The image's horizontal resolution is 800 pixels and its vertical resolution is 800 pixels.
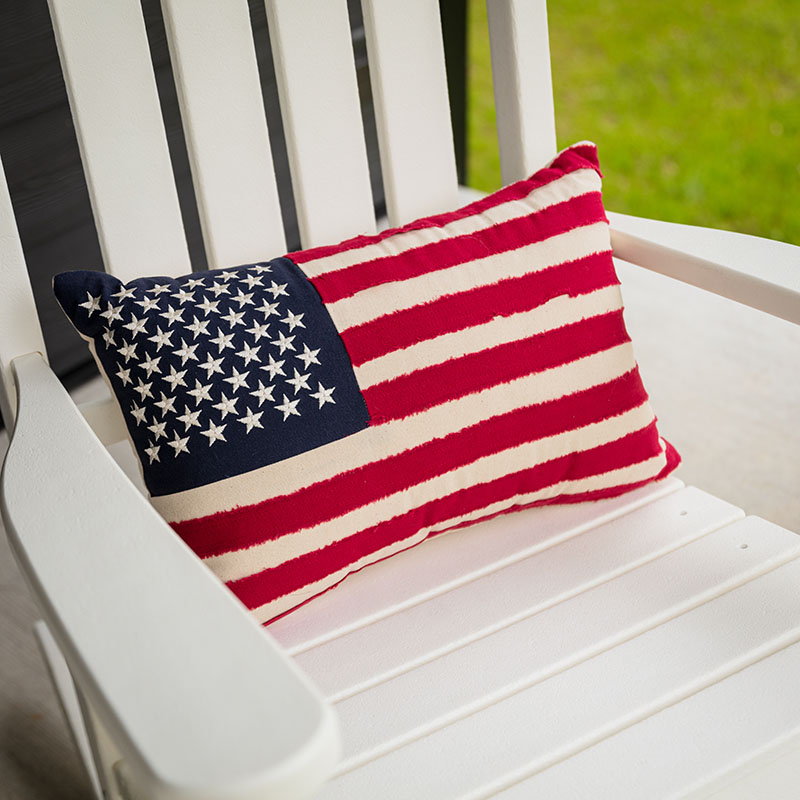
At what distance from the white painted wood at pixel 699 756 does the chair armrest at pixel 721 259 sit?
333mm

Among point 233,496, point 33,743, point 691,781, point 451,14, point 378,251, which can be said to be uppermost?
point 451,14

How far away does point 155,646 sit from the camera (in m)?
0.50

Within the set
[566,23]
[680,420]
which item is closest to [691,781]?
[680,420]

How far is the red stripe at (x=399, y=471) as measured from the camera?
0.80 m

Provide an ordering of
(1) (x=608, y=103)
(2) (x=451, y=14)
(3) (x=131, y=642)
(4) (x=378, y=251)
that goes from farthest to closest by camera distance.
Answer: (1) (x=608, y=103)
(2) (x=451, y=14)
(4) (x=378, y=251)
(3) (x=131, y=642)

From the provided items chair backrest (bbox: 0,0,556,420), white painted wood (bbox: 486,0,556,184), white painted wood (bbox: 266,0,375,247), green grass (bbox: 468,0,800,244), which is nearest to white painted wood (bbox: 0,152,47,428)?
chair backrest (bbox: 0,0,556,420)

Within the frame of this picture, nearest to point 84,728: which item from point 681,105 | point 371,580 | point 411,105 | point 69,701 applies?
point 69,701

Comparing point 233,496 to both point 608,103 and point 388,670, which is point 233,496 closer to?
point 388,670

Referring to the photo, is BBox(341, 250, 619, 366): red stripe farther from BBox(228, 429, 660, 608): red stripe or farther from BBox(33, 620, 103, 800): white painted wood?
BBox(33, 620, 103, 800): white painted wood

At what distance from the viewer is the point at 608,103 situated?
341 cm

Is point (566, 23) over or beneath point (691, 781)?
over

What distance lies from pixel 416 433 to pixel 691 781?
13.5 inches

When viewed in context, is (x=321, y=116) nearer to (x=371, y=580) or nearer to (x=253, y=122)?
(x=253, y=122)

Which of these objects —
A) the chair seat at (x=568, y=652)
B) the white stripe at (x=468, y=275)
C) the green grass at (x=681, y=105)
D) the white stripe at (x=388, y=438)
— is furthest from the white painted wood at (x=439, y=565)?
the green grass at (x=681, y=105)
